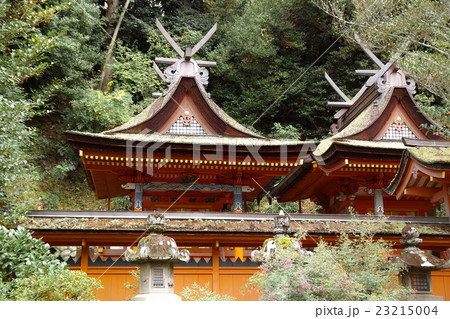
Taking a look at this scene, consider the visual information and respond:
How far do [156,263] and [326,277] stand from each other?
2742 millimetres

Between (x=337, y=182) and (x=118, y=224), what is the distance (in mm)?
7976

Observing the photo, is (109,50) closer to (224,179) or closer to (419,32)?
(224,179)

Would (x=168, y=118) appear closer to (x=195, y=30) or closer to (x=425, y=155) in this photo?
(x=425, y=155)

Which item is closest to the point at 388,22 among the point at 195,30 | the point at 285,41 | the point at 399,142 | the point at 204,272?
the point at 399,142

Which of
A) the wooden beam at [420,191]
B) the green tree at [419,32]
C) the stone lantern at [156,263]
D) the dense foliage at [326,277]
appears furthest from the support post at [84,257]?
the green tree at [419,32]

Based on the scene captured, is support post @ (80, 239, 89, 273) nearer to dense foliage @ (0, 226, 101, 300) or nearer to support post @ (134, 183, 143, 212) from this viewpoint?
dense foliage @ (0, 226, 101, 300)

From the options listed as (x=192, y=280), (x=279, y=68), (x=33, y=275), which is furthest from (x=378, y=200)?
(x=279, y=68)

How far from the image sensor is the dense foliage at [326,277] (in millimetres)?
6091

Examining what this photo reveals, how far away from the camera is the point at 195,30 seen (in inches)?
1093

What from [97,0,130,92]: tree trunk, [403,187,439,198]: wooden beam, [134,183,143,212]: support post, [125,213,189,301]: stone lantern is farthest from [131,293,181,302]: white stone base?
[97,0,130,92]: tree trunk

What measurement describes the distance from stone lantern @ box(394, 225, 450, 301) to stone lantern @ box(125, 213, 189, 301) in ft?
13.4

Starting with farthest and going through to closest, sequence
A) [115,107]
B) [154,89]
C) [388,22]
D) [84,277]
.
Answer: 1. [154,89]
2. [115,107]
3. [388,22]
4. [84,277]

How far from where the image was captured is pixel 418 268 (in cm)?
779

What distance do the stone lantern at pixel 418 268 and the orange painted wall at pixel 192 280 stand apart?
113 inches
